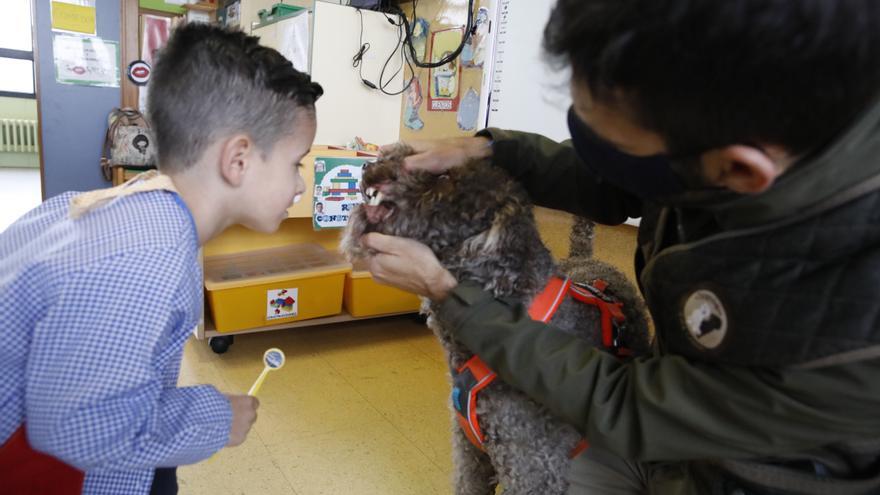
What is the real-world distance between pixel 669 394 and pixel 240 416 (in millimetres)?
→ 573

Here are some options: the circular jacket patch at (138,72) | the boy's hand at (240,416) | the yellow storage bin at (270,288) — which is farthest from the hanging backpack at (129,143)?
the boy's hand at (240,416)

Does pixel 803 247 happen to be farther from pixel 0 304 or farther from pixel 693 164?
pixel 0 304

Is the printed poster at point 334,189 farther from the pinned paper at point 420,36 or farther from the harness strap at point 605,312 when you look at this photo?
the harness strap at point 605,312

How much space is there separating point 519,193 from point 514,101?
107cm

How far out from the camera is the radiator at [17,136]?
20.8 feet

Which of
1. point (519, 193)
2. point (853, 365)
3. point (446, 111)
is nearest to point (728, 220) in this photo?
point (853, 365)

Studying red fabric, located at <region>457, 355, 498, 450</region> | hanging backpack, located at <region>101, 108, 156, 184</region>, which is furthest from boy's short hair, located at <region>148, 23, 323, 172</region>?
hanging backpack, located at <region>101, 108, 156, 184</region>

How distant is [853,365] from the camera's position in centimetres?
56

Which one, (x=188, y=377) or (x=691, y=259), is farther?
(x=188, y=377)

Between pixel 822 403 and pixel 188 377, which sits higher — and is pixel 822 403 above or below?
above

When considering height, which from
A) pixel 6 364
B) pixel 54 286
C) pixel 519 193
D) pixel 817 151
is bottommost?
pixel 6 364

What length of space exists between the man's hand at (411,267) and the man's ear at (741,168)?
41 cm

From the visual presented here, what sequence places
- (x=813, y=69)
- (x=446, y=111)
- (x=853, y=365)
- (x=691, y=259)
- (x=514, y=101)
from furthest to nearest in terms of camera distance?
(x=446, y=111) → (x=514, y=101) → (x=691, y=259) → (x=853, y=365) → (x=813, y=69)

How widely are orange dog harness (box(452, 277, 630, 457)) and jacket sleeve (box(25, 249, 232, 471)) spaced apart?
0.46 meters
